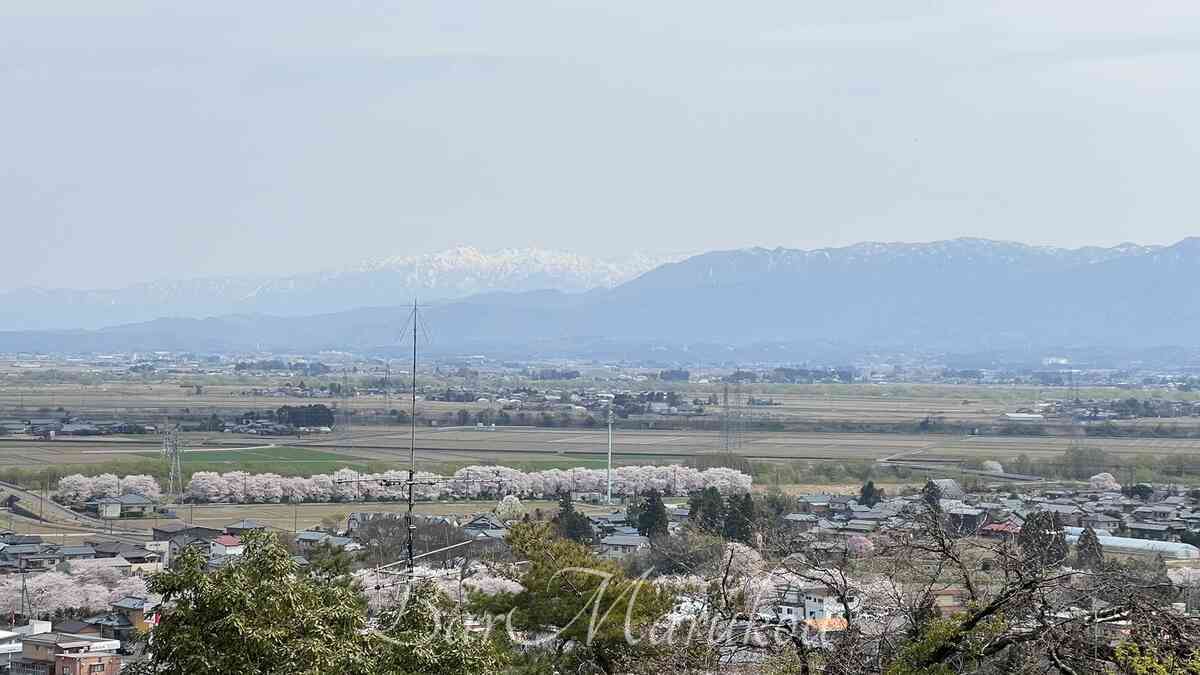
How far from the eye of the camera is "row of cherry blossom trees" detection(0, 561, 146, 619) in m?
24.8

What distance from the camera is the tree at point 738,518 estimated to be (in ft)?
92.9

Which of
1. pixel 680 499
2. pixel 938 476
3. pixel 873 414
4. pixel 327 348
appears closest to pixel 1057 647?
pixel 680 499

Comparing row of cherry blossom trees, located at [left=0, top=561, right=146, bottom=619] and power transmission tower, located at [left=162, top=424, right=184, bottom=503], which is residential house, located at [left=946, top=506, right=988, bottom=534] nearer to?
row of cherry blossom trees, located at [left=0, top=561, right=146, bottom=619]

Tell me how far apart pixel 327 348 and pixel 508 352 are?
2343 centimetres

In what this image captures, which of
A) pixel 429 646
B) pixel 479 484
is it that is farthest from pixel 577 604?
pixel 479 484

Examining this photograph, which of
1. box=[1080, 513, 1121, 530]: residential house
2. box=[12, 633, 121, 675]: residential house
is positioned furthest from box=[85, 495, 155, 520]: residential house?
box=[1080, 513, 1121, 530]: residential house

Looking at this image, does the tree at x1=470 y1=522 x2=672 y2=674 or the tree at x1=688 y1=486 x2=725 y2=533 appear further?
the tree at x1=688 y1=486 x2=725 y2=533

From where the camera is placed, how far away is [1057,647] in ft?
19.8

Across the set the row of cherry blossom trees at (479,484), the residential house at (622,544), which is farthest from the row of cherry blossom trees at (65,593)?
the row of cherry blossom trees at (479,484)

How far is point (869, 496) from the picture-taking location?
39.2m

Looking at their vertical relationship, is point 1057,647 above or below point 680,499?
above

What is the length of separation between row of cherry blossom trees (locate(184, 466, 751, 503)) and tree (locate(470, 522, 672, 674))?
26913 millimetres

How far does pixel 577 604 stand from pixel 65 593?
15648 mm

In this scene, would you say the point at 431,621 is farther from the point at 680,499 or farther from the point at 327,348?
the point at 327,348
